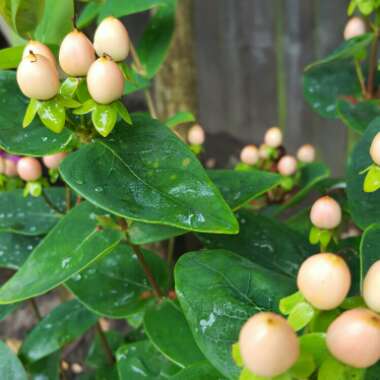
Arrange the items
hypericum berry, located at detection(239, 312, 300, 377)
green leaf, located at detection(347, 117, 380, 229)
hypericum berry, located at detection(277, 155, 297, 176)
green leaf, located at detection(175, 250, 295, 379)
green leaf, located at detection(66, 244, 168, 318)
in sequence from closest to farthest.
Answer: hypericum berry, located at detection(239, 312, 300, 377) → green leaf, located at detection(175, 250, 295, 379) → green leaf, located at detection(347, 117, 380, 229) → green leaf, located at detection(66, 244, 168, 318) → hypericum berry, located at detection(277, 155, 297, 176)

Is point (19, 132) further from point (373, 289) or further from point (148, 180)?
point (373, 289)

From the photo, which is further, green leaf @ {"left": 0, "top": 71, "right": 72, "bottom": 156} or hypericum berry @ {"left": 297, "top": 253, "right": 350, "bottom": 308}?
green leaf @ {"left": 0, "top": 71, "right": 72, "bottom": 156}

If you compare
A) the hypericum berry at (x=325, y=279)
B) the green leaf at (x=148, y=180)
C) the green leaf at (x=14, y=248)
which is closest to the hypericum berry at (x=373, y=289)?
the hypericum berry at (x=325, y=279)

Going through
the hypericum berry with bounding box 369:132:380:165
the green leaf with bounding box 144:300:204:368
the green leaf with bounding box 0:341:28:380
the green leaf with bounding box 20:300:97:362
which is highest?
the hypericum berry with bounding box 369:132:380:165

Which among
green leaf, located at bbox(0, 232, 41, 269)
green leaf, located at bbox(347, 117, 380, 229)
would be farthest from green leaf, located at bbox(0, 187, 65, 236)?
green leaf, located at bbox(347, 117, 380, 229)

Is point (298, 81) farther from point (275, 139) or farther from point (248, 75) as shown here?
point (275, 139)

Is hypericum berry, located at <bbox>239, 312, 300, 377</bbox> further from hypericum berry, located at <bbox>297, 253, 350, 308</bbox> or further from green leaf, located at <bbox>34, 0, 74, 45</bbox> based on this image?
green leaf, located at <bbox>34, 0, 74, 45</bbox>
